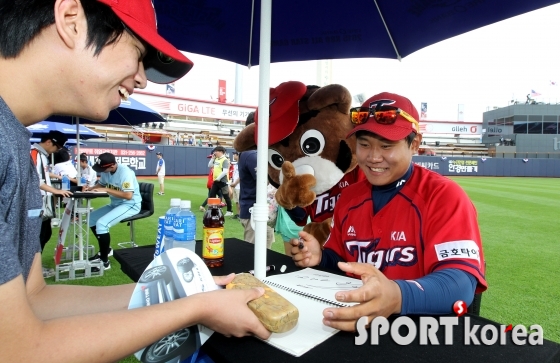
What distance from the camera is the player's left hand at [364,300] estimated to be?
0.98 m

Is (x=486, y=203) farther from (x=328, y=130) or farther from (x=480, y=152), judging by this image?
(x=480, y=152)

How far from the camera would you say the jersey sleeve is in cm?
127

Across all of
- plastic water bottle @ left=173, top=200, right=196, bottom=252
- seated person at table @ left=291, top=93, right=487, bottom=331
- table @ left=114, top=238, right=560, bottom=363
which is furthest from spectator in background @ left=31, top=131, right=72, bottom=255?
table @ left=114, top=238, right=560, bottom=363

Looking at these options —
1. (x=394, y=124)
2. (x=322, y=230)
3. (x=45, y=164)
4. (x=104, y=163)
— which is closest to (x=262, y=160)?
(x=394, y=124)

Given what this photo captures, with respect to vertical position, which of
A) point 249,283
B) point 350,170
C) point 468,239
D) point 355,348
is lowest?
point 355,348

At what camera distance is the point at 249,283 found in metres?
1.12

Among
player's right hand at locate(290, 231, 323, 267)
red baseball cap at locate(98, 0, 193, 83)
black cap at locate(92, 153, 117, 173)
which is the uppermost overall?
red baseball cap at locate(98, 0, 193, 83)

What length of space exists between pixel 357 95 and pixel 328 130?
0.40 m

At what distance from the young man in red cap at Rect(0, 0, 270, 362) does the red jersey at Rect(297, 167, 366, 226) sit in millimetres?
1340

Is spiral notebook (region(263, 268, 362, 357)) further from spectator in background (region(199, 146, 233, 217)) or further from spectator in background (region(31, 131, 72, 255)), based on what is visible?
spectator in background (region(199, 146, 233, 217))

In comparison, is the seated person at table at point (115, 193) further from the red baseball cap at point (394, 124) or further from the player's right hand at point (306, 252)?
the red baseball cap at point (394, 124)

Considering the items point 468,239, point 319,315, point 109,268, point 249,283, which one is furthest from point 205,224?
point 109,268

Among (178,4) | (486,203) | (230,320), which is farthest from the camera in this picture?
(486,203)

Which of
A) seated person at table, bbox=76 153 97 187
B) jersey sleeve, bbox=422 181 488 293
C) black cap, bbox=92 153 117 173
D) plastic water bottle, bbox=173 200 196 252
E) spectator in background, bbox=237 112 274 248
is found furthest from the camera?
seated person at table, bbox=76 153 97 187
